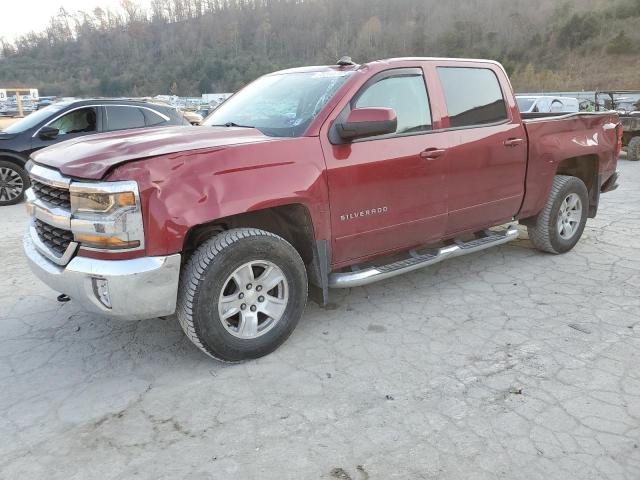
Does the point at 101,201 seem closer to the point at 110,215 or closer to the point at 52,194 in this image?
the point at 110,215

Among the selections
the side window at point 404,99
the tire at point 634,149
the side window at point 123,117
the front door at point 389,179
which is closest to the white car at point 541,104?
the tire at point 634,149

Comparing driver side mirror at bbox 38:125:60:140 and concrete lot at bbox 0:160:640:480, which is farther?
driver side mirror at bbox 38:125:60:140

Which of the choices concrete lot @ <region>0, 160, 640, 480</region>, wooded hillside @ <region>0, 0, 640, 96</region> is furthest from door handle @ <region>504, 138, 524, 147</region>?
wooded hillside @ <region>0, 0, 640, 96</region>

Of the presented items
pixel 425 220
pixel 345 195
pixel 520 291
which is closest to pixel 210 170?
pixel 345 195

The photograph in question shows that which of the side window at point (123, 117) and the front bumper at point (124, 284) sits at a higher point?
the side window at point (123, 117)

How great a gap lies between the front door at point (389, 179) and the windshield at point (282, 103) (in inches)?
9.3

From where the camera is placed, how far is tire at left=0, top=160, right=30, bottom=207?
834 centimetres

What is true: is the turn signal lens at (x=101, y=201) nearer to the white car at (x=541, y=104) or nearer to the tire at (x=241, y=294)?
the tire at (x=241, y=294)

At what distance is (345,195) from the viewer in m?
3.48

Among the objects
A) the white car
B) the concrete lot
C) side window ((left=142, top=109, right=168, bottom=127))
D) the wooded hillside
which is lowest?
the concrete lot

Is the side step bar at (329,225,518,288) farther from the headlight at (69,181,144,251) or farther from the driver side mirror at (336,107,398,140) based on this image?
the headlight at (69,181,144,251)

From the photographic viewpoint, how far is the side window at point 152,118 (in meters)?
8.72

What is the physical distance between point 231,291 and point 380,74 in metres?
1.91

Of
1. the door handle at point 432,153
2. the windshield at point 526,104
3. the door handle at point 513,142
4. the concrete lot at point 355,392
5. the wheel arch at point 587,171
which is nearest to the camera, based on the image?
the concrete lot at point 355,392
